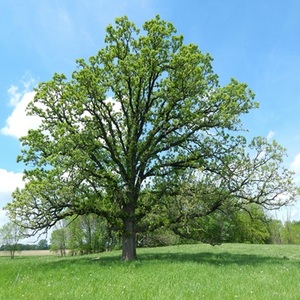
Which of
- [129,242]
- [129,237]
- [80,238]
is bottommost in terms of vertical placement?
[129,242]

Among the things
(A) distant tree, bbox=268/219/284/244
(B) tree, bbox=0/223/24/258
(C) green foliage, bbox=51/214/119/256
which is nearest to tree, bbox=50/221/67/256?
(C) green foliage, bbox=51/214/119/256

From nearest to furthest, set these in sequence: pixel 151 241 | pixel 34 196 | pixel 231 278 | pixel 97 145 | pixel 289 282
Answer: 1. pixel 289 282
2. pixel 231 278
3. pixel 34 196
4. pixel 97 145
5. pixel 151 241

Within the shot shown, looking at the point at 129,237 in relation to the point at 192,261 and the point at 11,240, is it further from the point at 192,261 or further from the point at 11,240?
the point at 11,240

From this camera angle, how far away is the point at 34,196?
66.8ft

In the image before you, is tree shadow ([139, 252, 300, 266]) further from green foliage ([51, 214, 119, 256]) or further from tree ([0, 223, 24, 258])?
tree ([0, 223, 24, 258])

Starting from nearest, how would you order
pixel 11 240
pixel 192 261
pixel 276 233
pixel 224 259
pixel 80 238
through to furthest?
pixel 192 261
pixel 224 259
pixel 11 240
pixel 80 238
pixel 276 233

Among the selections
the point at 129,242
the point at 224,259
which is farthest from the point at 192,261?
the point at 129,242

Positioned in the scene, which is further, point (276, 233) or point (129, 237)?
point (276, 233)

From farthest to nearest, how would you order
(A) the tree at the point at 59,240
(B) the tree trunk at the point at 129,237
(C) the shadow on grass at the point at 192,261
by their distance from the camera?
(A) the tree at the point at 59,240 < (B) the tree trunk at the point at 129,237 < (C) the shadow on grass at the point at 192,261

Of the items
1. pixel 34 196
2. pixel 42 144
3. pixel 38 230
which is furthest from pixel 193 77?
pixel 38 230

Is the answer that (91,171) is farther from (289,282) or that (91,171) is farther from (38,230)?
(289,282)

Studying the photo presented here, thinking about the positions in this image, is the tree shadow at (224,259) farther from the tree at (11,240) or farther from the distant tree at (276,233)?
the distant tree at (276,233)

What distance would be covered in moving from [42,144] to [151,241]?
42.5 m

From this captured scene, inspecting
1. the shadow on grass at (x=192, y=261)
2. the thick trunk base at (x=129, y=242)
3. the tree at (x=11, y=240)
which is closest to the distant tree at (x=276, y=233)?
the tree at (x=11, y=240)
